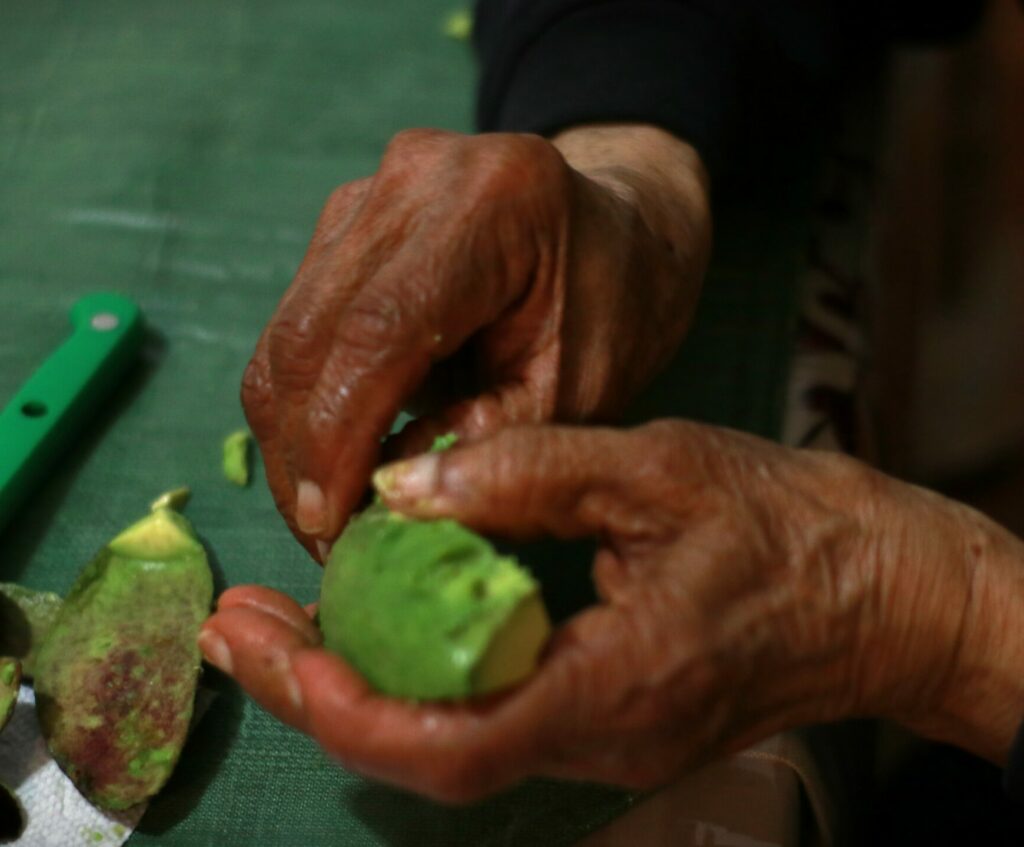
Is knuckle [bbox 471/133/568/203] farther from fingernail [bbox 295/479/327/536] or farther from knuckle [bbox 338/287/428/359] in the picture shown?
fingernail [bbox 295/479/327/536]

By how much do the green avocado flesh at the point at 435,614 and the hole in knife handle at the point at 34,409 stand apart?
24.7 inches

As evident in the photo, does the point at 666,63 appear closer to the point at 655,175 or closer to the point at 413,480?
the point at 655,175

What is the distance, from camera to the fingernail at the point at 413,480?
0.75 metres

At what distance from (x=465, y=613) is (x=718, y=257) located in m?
0.98

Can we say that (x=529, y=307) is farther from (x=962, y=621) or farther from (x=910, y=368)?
(x=910, y=368)

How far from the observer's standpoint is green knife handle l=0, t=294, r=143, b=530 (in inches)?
46.3

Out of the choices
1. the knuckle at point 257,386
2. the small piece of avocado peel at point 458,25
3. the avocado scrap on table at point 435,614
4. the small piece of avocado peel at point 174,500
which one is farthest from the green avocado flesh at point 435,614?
the small piece of avocado peel at point 458,25

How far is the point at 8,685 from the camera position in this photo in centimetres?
93

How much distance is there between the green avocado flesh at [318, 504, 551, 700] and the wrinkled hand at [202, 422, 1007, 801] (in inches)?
0.6

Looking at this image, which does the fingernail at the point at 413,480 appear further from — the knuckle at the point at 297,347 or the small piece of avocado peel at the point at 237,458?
the small piece of avocado peel at the point at 237,458

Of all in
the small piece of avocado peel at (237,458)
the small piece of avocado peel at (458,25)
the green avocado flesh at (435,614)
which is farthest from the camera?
the small piece of avocado peel at (458,25)

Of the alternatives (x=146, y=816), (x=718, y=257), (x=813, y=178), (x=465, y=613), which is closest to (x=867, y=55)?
(x=813, y=178)

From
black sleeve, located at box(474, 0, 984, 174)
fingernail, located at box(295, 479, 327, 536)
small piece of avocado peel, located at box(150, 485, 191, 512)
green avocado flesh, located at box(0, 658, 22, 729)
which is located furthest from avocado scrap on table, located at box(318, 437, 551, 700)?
black sleeve, located at box(474, 0, 984, 174)

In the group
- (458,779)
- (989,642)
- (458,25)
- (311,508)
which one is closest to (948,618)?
(989,642)
